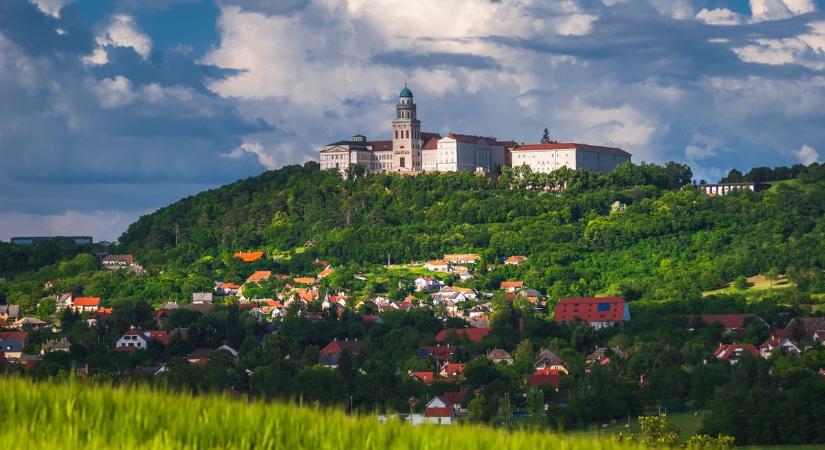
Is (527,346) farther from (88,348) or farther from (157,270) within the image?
(157,270)

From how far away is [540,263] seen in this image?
103250 mm

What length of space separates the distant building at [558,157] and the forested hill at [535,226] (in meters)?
5.38

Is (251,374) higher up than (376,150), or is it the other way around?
(376,150)

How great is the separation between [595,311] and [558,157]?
165ft

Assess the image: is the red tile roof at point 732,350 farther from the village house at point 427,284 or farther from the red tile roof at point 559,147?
the red tile roof at point 559,147

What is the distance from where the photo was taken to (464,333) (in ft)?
250

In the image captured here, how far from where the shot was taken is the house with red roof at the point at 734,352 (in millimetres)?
65062

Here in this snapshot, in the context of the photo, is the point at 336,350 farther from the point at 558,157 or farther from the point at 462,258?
the point at 558,157

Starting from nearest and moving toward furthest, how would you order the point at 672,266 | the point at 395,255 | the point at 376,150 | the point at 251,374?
1. the point at 251,374
2. the point at 672,266
3. the point at 395,255
4. the point at 376,150

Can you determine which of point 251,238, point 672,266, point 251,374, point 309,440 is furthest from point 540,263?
point 309,440

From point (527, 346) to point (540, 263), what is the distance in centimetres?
3330

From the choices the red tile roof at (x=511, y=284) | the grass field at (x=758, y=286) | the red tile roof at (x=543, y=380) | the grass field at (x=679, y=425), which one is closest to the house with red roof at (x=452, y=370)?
the red tile roof at (x=543, y=380)

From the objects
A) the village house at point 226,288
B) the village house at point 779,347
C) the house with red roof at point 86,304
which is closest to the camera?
the village house at point 779,347

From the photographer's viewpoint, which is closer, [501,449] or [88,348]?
[501,449]
